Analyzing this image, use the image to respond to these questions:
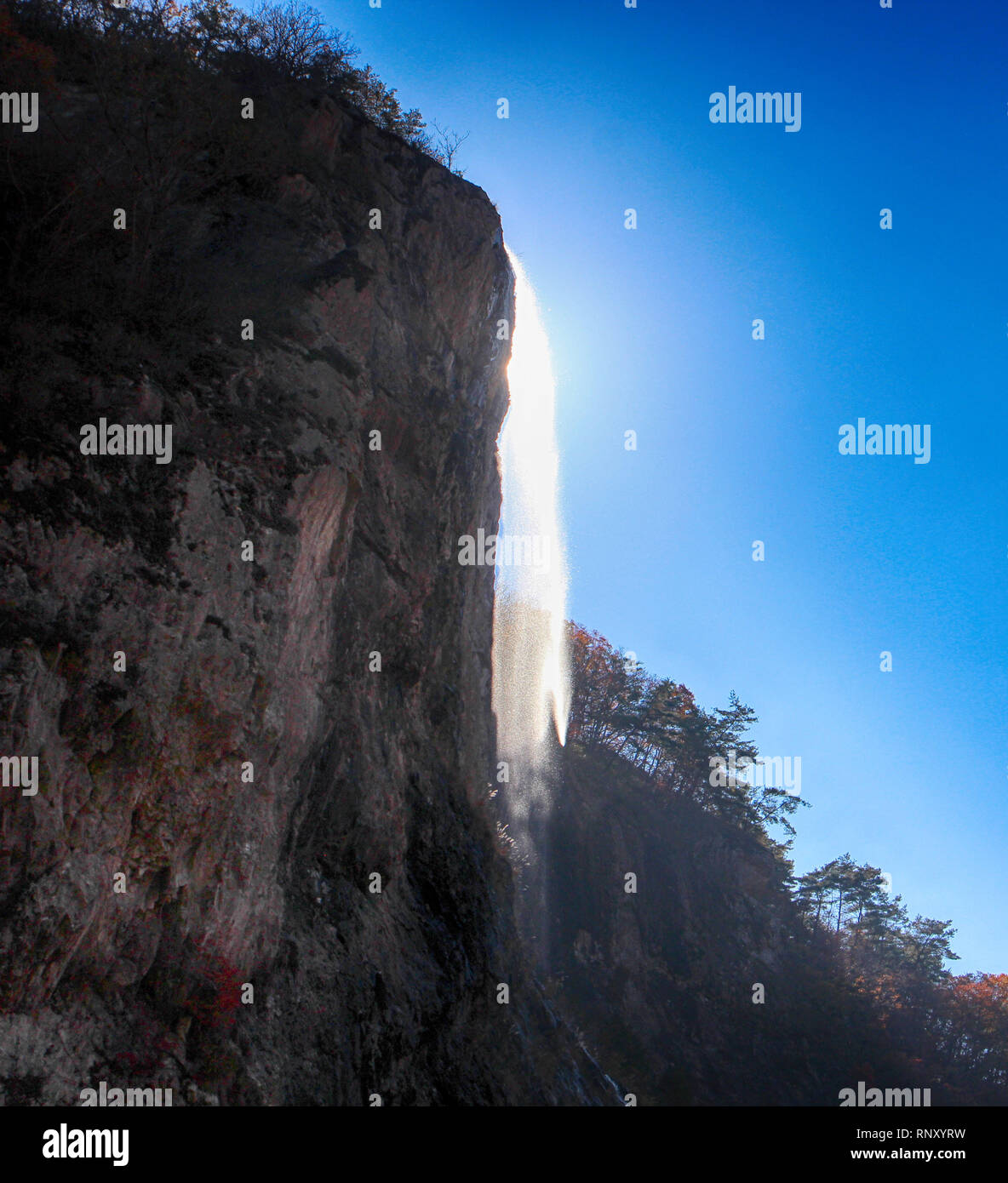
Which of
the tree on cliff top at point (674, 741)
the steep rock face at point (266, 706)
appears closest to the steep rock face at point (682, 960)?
the tree on cliff top at point (674, 741)

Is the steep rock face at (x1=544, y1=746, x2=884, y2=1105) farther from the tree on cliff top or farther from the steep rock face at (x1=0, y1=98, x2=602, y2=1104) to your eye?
the steep rock face at (x1=0, y1=98, x2=602, y2=1104)

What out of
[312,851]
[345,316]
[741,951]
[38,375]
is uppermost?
[345,316]

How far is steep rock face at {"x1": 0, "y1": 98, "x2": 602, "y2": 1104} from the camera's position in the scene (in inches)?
325

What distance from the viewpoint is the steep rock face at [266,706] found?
27.1ft

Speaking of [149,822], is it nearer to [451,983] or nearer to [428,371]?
[451,983]

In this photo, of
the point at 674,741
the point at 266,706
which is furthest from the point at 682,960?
the point at 266,706

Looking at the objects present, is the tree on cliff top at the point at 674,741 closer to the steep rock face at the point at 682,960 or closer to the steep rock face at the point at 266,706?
the steep rock face at the point at 682,960

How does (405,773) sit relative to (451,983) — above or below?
above

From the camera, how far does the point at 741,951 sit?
45688mm

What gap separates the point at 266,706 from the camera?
11.0 m

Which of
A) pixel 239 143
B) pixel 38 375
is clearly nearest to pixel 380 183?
pixel 239 143

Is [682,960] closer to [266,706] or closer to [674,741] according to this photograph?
[674,741]
